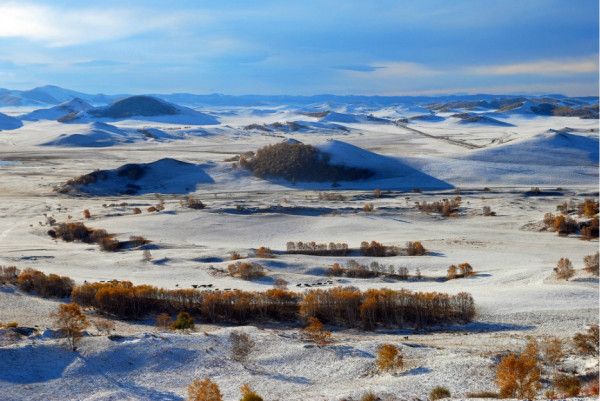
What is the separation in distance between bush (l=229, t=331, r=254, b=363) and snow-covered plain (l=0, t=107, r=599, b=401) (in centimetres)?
24

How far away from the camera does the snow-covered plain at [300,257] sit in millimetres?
14172

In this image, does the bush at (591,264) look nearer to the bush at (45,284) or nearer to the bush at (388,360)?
the bush at (388,360)

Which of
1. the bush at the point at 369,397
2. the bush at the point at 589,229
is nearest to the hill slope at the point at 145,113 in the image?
the bush at the point at 589,229

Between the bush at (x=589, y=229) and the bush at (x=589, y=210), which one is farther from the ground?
the bush at (x=589, y=210)

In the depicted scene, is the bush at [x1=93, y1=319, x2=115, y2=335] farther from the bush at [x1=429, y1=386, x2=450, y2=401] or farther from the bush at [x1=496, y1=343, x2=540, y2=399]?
the bush at [x1=496, y1=343, x2=540, y2=399]

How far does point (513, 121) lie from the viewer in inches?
5758

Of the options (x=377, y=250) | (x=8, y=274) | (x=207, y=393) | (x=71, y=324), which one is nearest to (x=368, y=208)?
(x=377, y=250)

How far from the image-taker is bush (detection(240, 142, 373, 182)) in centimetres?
5566

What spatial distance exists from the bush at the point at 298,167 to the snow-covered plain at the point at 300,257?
1364mm

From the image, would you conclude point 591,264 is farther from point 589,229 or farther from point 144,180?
point 144,180

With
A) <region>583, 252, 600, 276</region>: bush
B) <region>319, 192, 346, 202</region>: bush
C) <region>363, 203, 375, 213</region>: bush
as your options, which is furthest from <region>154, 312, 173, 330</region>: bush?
Answer: <region>319, 192, 346, 202</region>: bush

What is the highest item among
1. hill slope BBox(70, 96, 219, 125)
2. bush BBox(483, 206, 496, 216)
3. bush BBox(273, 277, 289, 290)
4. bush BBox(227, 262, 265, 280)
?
hill slope BBox(70, 96, 219, 125)

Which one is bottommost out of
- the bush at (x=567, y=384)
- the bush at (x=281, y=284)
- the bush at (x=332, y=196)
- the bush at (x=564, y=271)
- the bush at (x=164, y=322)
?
the bush at (x=164, y=322)

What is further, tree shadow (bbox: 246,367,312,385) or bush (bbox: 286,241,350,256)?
bush (bbox: 286,241,350,256)
